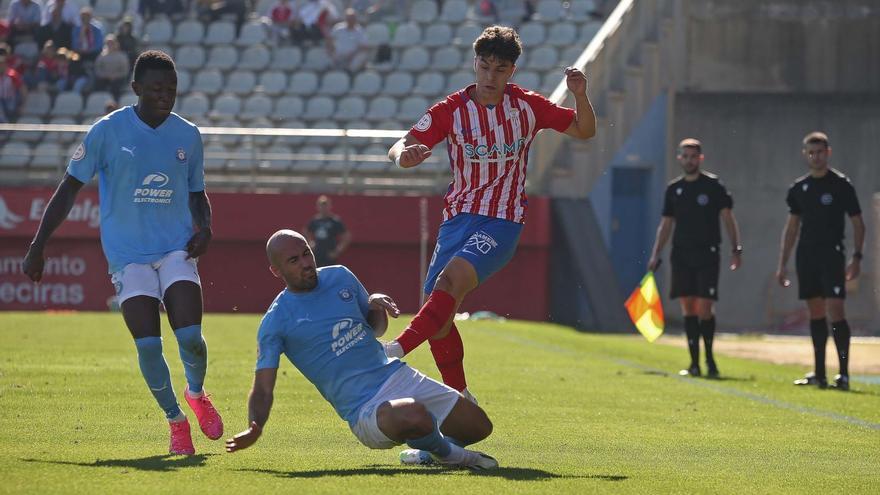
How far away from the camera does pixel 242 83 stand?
2758cm

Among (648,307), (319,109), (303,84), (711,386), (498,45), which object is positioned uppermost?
(303,84)

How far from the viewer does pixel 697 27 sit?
24828mm

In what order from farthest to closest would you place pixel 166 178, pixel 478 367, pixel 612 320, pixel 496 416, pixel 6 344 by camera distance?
pixel 612 320 → pixel 6 344 → pixel 478 367 → pixel 496 416 → pixel 166 178

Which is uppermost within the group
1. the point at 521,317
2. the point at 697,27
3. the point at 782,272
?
the point at 697,27

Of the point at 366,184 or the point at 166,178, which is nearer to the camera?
the point at 166,178

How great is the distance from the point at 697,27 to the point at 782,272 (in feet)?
36.6

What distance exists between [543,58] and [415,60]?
2.28m

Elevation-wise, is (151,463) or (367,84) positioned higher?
(367,84)

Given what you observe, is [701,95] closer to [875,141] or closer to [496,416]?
[875,141]

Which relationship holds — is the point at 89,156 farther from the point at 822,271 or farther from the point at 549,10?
the point at 549,10

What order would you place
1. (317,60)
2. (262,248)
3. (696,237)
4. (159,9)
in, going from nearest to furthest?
(696,237) < (262,248) < (317,60) < (159,9)

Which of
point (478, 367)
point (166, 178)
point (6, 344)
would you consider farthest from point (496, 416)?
point (6, 344)

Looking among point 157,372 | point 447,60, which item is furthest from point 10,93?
point 157,372

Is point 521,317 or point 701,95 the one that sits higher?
point 701,95
